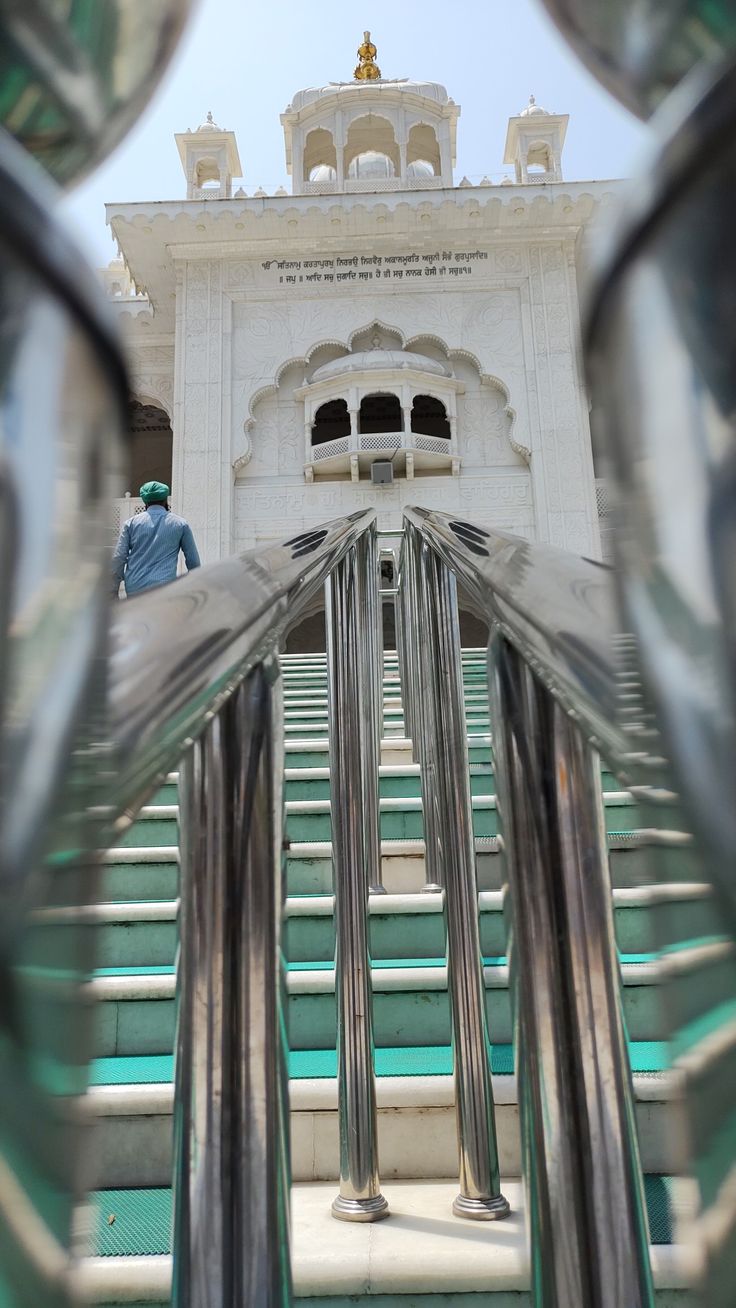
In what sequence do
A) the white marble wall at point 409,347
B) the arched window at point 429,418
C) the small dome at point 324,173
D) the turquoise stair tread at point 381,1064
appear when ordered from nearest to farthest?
1. the turquoise stair tread at point 381,1064
2. the white marble wall at point 409,347
3. the arched window at point 429,418
4. the small dome at point 324,173

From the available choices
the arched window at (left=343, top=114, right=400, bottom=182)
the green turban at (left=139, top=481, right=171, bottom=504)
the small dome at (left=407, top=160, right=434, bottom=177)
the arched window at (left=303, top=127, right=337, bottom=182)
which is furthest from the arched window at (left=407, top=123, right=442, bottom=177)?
the green turban at (left=139, top=481, right=171, bottom=504)

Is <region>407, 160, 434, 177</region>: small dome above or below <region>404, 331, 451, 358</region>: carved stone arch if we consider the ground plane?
above

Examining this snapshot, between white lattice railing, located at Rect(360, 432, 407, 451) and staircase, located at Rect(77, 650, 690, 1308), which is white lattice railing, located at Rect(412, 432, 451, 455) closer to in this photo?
white lattice railing, located at Rect(360, 432, 407, 451)

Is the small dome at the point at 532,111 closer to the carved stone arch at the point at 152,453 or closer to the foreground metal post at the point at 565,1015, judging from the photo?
the carved stone arch at the point at 152,453

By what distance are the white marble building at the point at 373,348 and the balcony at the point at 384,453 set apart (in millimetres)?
20

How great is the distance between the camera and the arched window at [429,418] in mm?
10203

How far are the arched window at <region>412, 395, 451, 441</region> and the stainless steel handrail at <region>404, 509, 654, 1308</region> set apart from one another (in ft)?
31.8

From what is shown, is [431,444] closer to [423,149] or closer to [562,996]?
[423,149]

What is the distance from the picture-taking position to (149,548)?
113 inches

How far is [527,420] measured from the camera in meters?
8.25

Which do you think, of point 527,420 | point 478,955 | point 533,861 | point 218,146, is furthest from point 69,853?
point 218,146

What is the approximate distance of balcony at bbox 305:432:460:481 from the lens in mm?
8336

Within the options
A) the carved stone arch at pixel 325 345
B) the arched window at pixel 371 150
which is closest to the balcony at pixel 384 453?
the carved stone arch at pixel 325 345

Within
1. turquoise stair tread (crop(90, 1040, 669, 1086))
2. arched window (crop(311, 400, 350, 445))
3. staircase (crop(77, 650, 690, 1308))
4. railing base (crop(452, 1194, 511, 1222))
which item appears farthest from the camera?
arched window (crop(311, 400, 350, 445))
